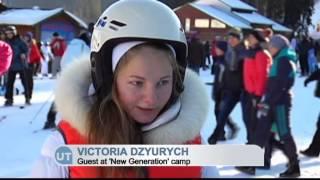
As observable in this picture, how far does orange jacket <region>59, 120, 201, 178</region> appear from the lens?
1.27 metres

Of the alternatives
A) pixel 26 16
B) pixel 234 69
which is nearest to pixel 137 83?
pixel 234 69

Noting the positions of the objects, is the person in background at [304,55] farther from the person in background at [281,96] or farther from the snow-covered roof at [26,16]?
the person in background at [281,96]

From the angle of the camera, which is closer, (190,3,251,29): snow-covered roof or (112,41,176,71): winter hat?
(112,41,176,71): winter hat

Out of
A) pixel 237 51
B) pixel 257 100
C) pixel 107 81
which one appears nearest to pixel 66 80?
pixel 107 81

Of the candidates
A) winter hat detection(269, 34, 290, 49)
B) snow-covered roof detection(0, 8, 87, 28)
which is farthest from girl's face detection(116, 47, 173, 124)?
snow-covered roof detection(0, 8, 87, 28)

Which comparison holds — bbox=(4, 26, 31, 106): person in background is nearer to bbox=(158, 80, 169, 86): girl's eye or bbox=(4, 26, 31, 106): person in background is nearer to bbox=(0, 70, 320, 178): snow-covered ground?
bbox=(0, 70, 320, 178): snow-covered ground

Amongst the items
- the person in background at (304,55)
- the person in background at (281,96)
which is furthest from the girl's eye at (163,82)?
the person in background at (304,55)

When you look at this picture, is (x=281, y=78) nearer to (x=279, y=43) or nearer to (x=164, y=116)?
(x=279, y=43)

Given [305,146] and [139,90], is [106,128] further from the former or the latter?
[305,146]

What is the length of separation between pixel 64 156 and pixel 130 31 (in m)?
0.36

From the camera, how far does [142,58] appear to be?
1391 millimetres

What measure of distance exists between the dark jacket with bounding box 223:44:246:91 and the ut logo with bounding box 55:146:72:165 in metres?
4.47

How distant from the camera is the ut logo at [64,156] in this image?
1.29 metres

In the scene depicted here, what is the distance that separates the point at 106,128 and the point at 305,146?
5064 millimetres
